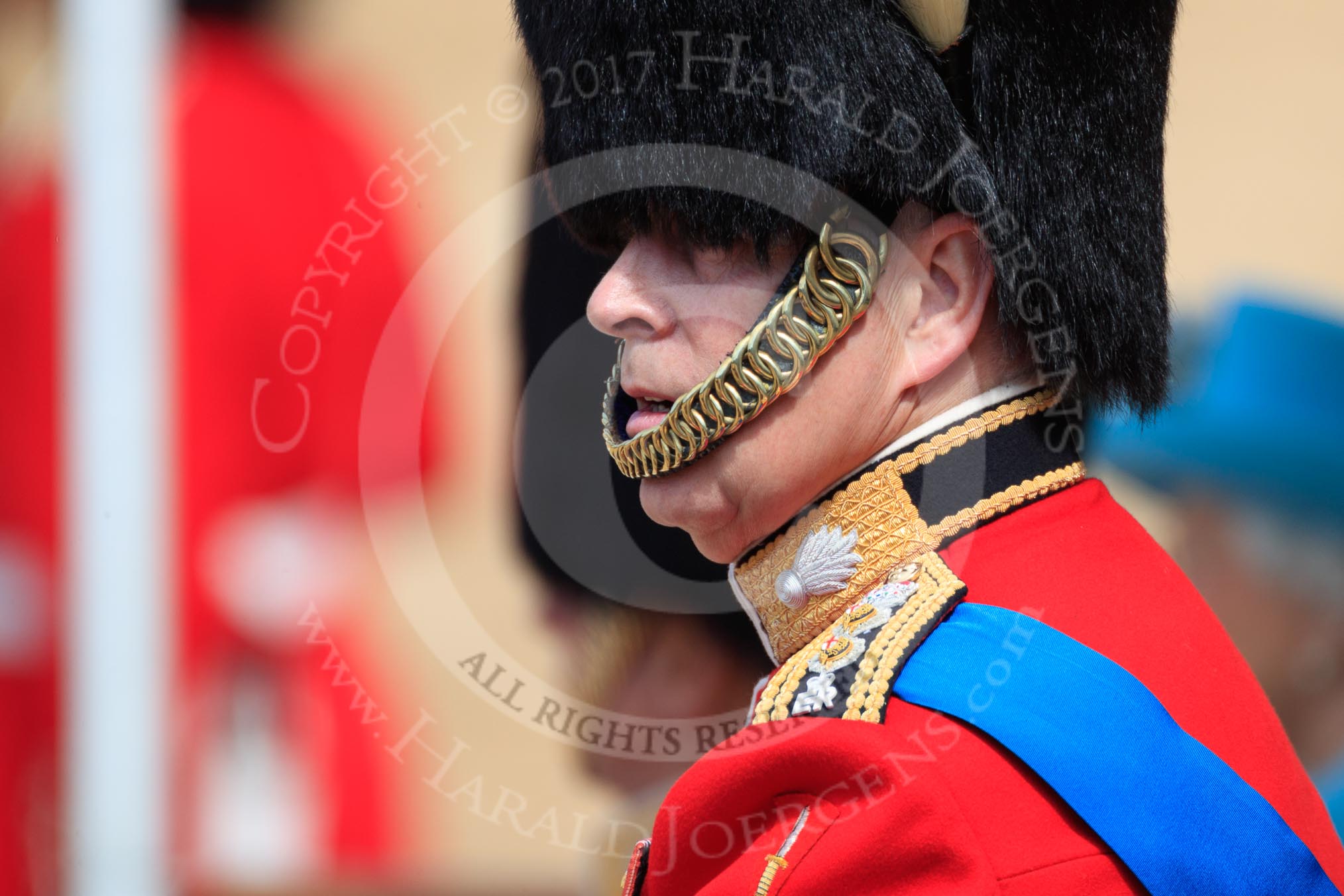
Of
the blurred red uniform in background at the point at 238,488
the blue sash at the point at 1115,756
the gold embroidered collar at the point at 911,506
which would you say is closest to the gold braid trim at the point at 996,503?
the gold embroidered collar at the point at 911,506

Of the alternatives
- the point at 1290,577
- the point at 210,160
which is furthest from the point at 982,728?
the point at 210,160

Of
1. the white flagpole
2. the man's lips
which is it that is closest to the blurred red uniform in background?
the white flagpole

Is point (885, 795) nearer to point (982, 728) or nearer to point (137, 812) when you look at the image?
point (982, 728)

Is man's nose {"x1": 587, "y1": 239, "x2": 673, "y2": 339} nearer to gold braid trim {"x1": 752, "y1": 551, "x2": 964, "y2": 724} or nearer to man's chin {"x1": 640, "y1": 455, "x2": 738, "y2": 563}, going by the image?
man's chin {"x1": 640, "y1": 455, "x2": 738, "y2": 563}

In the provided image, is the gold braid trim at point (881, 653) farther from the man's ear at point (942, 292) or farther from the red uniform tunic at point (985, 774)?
the man's ear at point (942, 292)

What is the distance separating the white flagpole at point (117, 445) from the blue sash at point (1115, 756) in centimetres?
160

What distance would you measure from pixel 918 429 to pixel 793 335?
167 millimetres

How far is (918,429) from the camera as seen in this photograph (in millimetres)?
1457

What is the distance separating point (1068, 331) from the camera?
5.05ft

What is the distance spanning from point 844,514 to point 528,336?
5.02 feet

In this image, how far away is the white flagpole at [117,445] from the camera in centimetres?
239

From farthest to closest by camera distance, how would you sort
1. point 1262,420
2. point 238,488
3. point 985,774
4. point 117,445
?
point 238,488 → point 1262,420 → point 117,445 → point 985,774

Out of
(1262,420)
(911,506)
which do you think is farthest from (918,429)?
(1262,420)

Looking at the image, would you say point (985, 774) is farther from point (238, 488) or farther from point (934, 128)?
point (238, 488)
